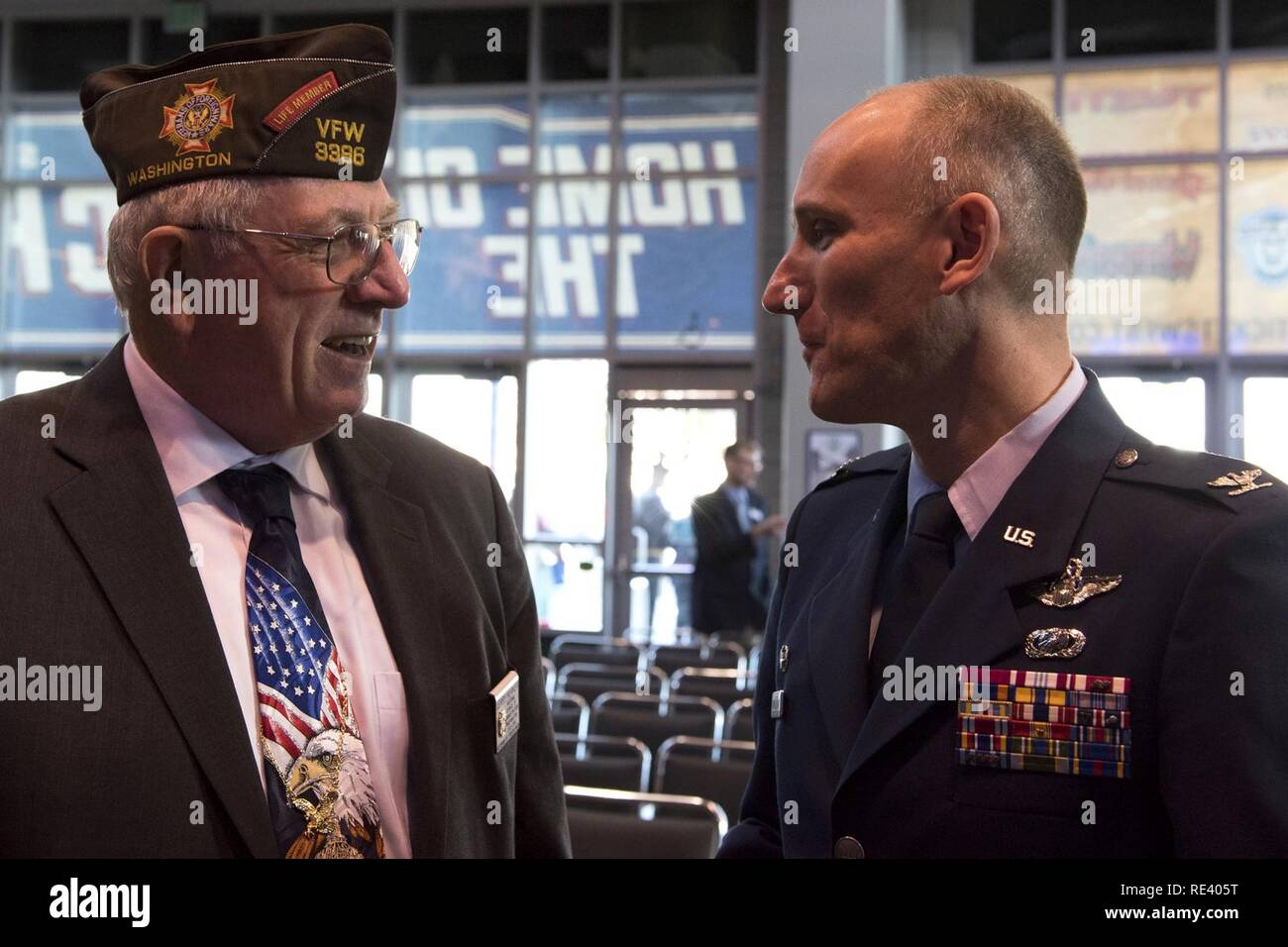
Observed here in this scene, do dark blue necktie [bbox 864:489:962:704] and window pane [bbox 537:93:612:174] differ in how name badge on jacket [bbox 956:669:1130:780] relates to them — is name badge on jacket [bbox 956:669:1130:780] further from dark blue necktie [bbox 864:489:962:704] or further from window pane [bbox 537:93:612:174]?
window pane [bbox 537:93:612:174]

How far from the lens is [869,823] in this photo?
1316 mm

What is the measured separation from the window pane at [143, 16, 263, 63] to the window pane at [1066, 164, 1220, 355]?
7828 millimetres

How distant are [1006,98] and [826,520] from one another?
22.9 inches

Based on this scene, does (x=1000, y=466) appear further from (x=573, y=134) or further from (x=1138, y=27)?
(x=573, y=134)

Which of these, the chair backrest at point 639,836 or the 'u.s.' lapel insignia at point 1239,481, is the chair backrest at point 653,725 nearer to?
the chair backrest at point 639,836

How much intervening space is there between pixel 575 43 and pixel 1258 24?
5795 millimetres

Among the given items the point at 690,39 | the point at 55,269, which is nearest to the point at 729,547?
the point at 690,39

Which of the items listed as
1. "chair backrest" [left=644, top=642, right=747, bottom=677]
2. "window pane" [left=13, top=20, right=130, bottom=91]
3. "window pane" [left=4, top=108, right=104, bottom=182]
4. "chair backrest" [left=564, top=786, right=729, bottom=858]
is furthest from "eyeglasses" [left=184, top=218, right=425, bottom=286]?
"window pane" [left=13, top=20, right=130, bottom=91]

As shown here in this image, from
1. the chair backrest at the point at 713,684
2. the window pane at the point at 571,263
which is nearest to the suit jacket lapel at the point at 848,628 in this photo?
the chair backrest at the point at 713,684

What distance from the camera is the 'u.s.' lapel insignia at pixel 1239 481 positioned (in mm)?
1243

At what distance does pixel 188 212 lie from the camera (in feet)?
5.13


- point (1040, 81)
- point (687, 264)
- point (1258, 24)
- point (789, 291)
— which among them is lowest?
point (789, 291)

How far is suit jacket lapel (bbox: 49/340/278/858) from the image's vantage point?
131 centimetres
